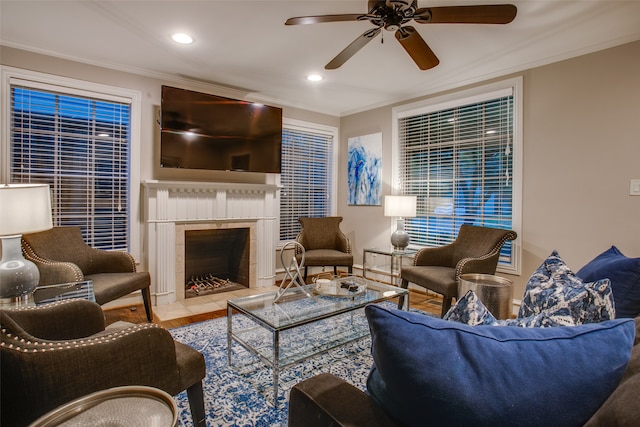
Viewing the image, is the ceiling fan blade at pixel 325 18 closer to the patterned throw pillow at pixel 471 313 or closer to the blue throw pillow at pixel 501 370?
the patterned throw pillow at pixel 471 313

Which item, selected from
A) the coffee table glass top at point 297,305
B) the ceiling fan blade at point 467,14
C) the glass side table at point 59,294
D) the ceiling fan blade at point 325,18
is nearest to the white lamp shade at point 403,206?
the coffee table glass top at point 297,305

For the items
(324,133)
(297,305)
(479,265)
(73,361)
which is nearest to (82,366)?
(73,361)

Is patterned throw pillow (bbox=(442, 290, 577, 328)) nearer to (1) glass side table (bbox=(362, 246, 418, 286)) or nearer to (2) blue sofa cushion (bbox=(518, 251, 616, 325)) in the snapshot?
(2) blue sofa cushion (bbox=(518, 251, 616, 325))

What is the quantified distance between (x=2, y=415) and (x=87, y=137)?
3.12 meters

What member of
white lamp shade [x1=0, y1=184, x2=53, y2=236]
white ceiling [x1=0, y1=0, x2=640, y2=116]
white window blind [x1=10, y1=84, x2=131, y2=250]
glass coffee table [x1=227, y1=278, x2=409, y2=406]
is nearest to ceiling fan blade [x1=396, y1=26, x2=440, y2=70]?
white ceiling [x1=0, y1=0, x2=640, y2=116]

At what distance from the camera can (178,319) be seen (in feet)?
10.7

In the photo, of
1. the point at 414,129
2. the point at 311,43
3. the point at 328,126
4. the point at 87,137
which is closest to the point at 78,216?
the point at 87,137

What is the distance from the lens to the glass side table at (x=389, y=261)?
4.06 metres

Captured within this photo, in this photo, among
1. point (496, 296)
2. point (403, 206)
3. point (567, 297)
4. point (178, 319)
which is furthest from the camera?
point (403, 206)

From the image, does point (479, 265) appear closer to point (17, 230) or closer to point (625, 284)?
point (625, 284)

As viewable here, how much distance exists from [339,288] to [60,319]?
1.81 metres

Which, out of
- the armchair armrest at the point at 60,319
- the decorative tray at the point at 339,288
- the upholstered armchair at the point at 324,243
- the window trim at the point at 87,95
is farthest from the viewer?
the upholstered armchair at the point at 324,243

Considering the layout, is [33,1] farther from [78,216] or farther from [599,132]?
[599,132]

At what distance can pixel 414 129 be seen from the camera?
14.5 feet
